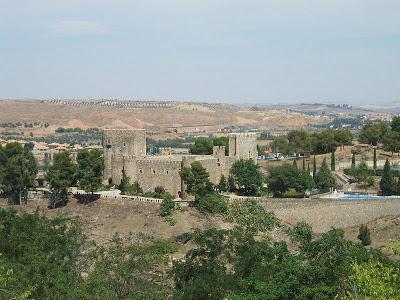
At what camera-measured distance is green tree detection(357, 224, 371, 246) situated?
1663 inches

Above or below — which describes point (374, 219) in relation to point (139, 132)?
below

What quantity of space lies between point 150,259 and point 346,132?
160ft

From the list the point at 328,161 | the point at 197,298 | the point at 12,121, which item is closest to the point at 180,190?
the point at 328,161

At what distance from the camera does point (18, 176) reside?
50281 millimetres

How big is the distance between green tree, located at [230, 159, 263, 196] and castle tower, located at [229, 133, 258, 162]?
2.42 meters

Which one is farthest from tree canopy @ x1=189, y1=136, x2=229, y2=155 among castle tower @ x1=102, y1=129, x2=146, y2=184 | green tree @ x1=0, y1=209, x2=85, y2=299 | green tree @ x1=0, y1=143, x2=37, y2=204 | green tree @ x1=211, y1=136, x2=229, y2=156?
green tree @ x1=0, y1=209, x2=85, y2=299

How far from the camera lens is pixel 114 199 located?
48.0 metres

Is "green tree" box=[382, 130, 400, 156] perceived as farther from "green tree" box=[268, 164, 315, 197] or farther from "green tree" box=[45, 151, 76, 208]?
"green tree" box=[45, 151, 76, 208]

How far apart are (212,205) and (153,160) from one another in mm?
6591

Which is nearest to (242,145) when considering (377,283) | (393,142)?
(393,142)

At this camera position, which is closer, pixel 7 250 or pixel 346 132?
pixel 7 250

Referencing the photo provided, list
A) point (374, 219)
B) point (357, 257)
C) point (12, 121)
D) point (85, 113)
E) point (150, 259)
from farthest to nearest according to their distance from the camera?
point (85, 113)
point (12, 121)
point (374, 219)
point (150, 259)
point (357, 257)

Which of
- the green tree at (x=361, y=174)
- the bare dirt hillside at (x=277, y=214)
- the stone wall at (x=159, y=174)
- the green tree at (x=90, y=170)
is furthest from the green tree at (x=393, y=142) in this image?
the green tree at (x=90, y=170)

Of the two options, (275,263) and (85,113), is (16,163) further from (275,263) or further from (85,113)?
(85,113)
